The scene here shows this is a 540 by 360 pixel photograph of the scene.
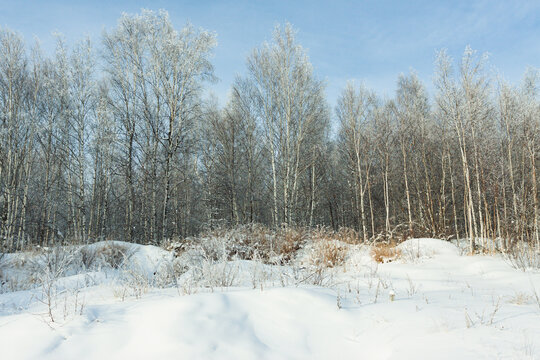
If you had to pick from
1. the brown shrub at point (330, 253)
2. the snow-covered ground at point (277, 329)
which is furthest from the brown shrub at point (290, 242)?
the snow-covered ground at point (277, 329)

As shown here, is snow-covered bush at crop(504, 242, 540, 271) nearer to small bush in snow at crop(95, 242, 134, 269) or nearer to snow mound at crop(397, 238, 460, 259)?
snow mound at crop(397, 238, 460, 259)

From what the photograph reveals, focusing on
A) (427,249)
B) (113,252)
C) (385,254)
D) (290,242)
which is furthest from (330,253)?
(113,252)

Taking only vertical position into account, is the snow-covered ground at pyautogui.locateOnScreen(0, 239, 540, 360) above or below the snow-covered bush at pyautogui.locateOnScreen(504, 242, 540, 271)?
above

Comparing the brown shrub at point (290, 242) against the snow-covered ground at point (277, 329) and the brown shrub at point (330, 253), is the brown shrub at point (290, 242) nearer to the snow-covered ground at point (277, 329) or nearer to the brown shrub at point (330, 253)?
the brown shrub at point (330, 253)

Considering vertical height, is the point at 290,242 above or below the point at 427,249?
above

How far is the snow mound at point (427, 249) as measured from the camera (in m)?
6.71

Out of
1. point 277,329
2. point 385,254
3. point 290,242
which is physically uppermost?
point 277,329

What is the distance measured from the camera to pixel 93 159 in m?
14.4

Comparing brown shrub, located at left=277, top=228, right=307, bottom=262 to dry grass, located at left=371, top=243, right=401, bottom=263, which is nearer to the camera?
dry grass, located at left=371, top=243, right=401, bottom=263

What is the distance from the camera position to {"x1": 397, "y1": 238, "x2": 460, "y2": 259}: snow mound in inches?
264

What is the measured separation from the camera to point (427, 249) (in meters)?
7.05

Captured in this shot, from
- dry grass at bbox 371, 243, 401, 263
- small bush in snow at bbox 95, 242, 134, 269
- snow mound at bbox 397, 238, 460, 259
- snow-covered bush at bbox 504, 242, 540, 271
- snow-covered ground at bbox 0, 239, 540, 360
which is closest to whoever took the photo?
snow-covered ground at bbox 0, 239, 540, 360

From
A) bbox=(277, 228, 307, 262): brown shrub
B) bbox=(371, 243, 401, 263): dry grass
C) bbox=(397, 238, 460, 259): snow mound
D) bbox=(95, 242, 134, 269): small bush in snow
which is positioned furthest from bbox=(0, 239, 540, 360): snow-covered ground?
bbox=(277, 228, 307, 262): brown shrub

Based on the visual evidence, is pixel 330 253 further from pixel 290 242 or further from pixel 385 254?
pixel 290 242
